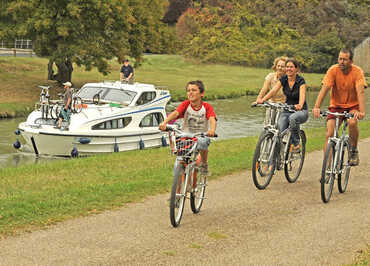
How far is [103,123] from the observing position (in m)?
21.0

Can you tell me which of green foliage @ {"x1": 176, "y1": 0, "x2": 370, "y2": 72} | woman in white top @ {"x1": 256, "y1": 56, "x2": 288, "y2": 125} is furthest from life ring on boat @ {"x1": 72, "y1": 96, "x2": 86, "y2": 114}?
green foliage @ {"x1": 176, "y1": 0, "x2": 370, "y2": 72}

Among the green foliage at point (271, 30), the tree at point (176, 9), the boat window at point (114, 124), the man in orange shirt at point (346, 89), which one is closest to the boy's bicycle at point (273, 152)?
the man in orange shirt at point (346, 89)

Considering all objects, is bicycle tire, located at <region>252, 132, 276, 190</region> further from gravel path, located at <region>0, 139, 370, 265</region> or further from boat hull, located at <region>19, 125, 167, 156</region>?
boat hull, located at <region>19, 125, 167, 156</region>

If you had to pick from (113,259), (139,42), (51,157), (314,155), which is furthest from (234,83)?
(113,259)

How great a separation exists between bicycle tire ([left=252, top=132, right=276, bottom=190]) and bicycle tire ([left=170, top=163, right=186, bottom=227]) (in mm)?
2132

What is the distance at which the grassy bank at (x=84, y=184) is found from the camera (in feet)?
27.8

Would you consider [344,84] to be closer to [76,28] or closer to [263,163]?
[263,163]

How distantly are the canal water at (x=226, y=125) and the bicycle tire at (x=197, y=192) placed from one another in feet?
36.1

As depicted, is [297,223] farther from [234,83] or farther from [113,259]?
[234,83]

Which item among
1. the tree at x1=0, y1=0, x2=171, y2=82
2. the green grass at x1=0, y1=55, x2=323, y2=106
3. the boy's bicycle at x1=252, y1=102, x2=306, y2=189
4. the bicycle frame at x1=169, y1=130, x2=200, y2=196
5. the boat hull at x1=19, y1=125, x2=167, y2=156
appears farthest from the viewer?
the green grass at x1=0, y1=55, x2=323, y2=106

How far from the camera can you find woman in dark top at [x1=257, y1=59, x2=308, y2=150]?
10.6 meters

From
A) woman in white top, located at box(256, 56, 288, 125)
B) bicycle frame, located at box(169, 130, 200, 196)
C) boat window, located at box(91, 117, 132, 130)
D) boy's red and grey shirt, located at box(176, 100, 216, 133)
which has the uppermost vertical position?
woman in white top, located at box(256, 56, 288, 125)

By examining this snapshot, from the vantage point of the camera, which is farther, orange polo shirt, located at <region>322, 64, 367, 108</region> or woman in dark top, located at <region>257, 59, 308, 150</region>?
woman in dark top, located at <region>257, 59, 308, 150</region>

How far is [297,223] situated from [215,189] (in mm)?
2467
